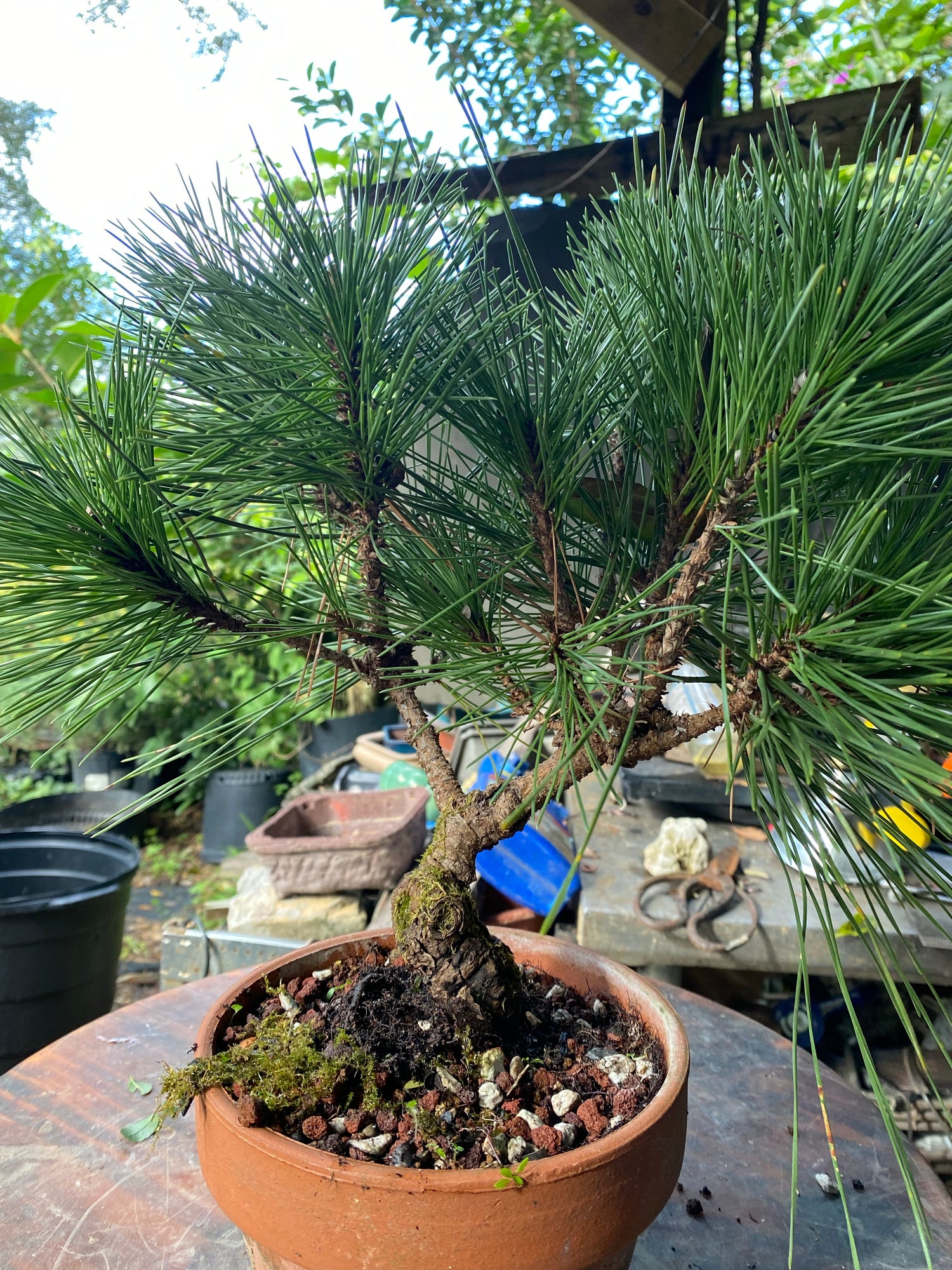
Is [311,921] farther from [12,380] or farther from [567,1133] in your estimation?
[567,1133]

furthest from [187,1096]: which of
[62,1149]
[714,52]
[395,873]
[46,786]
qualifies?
[46,786]

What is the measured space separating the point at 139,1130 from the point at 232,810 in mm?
2352

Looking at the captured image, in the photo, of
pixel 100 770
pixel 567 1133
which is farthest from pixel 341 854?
pixel 100 770

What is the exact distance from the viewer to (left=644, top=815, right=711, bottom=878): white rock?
4.78 ft

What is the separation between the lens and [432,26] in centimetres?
A: 197

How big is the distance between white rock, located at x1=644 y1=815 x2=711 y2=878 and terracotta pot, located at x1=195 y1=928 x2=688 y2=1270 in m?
1.02

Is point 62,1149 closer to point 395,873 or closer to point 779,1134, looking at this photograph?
point 779,1134

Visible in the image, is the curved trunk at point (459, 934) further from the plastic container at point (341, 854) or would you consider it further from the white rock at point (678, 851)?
the plastic container at point (341, 854)

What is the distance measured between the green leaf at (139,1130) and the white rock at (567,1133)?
36cm

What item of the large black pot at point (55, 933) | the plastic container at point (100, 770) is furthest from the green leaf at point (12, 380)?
the plastic container at point (100, 770)

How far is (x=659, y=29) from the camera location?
4.95ft

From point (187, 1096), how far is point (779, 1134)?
50 centimetres

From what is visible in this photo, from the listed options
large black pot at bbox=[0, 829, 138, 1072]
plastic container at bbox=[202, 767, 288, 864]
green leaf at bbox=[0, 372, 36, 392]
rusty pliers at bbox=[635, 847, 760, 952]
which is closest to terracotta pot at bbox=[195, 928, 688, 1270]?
rusty pliers at bbox=[635, 847, 760, 952]

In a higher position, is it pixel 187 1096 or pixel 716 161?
pixel 716 161
